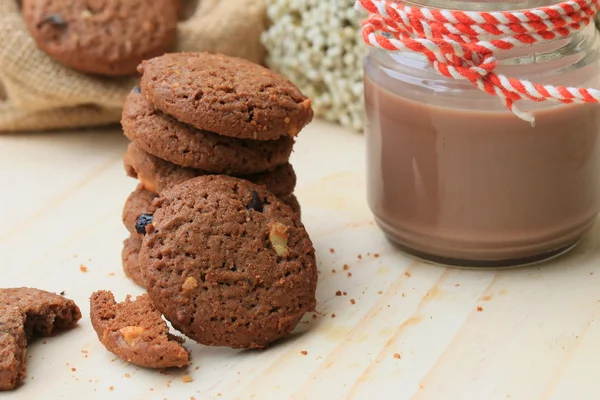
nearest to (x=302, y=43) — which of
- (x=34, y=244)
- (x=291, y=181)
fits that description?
(x=291, y=181)

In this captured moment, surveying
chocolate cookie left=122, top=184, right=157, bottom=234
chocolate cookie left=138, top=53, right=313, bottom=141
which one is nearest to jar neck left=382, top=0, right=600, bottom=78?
chocolate cookie left=138, top=53, right=313, bottom=141

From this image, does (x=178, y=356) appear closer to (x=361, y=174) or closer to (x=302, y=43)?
(x=361, y=174)

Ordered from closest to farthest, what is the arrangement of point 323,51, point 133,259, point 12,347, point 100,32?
1. point 12,347
2. point 133,259
3. point 100,32
4. point 323,51

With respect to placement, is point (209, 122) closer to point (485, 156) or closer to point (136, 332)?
point (136, 332)

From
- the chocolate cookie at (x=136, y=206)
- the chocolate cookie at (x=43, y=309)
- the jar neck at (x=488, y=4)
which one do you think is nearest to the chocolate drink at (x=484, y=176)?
the jar neck at (x=488, y=4)

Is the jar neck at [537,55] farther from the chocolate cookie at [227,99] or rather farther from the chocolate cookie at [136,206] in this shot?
the chocolate cookie at [136,206]

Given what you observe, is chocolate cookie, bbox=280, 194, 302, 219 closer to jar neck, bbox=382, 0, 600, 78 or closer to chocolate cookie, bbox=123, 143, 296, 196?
chocolate cookie, bbox=123, 143, 296, 196

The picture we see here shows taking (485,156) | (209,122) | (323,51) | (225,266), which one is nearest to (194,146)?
(209,122)
